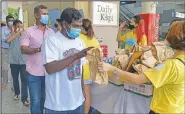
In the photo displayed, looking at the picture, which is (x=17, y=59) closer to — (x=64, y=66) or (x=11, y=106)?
(x=11, y=106)

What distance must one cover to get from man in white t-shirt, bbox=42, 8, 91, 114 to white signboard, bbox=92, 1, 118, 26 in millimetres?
1644

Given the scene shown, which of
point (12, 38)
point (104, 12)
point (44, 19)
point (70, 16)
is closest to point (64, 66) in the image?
point (70, 16)

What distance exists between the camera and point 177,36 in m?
1.11

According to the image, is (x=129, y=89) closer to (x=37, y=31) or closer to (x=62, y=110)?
(x=62, y=110)

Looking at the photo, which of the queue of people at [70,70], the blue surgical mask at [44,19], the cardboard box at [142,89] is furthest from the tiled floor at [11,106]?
the cardboard box at [142,89]

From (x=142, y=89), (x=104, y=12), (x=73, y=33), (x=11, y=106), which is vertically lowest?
(x=11, y=106)

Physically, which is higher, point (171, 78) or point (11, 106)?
point (171, 78)

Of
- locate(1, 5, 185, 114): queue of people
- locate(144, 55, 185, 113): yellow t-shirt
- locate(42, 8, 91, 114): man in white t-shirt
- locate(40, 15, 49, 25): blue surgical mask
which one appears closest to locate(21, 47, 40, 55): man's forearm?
locate(1, 5, 185, 114): queue of people

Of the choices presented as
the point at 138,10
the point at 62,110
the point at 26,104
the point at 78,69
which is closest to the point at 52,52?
the point at 78,69

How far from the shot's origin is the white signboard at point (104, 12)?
3.09m

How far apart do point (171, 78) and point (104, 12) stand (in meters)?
2.16

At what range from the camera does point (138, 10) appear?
19.2 feet

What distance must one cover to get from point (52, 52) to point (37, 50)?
0.67m

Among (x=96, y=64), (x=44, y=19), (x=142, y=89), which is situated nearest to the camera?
(x=96, y=64)
